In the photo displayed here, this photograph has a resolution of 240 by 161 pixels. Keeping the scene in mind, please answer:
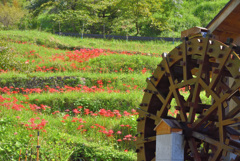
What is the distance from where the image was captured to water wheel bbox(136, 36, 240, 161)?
16.2 ft

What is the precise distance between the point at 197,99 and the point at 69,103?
6.48m

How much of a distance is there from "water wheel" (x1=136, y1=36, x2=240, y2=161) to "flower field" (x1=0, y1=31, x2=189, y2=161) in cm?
204

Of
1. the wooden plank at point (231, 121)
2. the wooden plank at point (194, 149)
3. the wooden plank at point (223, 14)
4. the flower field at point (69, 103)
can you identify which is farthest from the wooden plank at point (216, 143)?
the flower field at point (69, 103)

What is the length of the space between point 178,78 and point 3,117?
5.03m

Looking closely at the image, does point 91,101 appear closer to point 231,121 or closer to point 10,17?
point 231,121

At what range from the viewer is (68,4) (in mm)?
25906

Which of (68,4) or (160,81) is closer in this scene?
(160,81)

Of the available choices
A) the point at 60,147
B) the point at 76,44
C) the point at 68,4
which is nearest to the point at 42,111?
the point at 60,147

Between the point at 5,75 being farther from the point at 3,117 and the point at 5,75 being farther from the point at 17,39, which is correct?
the point at 17,39

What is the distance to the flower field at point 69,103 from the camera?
817 cm

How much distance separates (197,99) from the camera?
17.9ft

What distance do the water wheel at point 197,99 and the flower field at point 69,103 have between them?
6.70ft

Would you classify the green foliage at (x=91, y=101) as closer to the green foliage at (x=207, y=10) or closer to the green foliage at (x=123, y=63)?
the green foliage at (x=123, y=63)

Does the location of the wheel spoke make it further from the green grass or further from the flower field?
the green grass
